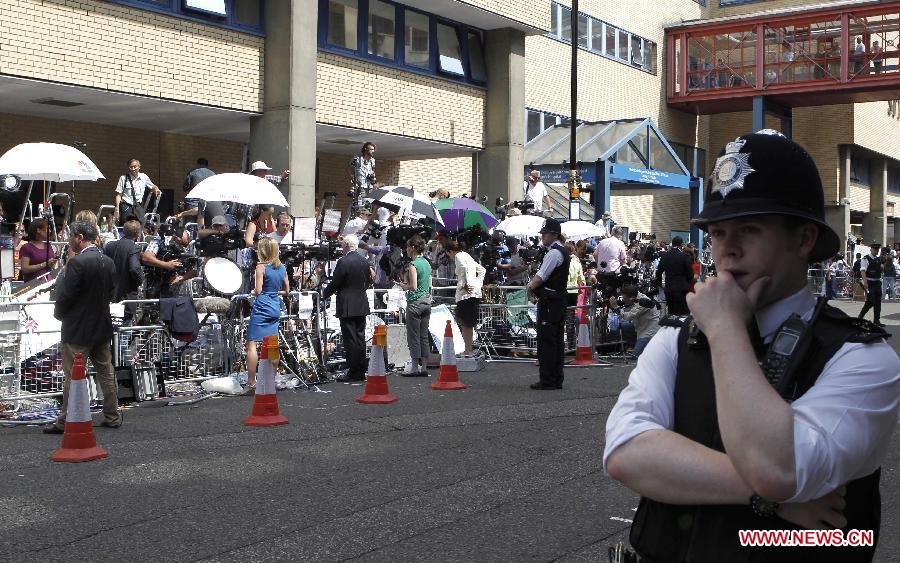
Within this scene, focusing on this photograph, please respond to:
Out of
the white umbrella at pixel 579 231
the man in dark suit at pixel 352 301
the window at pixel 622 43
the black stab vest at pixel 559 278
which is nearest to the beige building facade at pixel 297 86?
the window at pixel 622 43

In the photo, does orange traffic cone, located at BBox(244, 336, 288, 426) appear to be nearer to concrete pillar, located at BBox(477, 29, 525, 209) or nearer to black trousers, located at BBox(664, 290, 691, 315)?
black trousers, located at BBox(664, 290, 691, 315)

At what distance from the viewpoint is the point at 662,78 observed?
41.4 m

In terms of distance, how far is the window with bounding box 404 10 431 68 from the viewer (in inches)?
995

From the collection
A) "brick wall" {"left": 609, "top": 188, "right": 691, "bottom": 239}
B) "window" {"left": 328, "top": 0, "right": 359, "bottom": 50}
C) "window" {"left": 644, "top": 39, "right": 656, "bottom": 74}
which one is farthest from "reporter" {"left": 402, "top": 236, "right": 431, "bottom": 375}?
"window" {"left": 644, "top": 39, "right": 656, "bottom": 74}

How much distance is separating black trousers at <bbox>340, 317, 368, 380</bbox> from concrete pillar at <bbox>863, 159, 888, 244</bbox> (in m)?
45.7

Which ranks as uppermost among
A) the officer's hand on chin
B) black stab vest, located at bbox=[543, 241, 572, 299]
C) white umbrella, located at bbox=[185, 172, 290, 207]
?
white umbrella, located at bbox=[185, 172, 290, 207]

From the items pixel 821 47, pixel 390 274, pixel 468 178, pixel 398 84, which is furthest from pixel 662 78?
pixel 390 274

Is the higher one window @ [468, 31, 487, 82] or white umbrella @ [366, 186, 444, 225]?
window @ [468, 31, 487, 82]

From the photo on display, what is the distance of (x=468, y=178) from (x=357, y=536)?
25.9m

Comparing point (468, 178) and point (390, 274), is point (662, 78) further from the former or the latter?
point (390, 274)

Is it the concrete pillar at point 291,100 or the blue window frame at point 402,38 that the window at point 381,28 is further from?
the concrete pillar at point 291,100

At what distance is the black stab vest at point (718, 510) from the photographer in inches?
77.9

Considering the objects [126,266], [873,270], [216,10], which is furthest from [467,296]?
[873,270]

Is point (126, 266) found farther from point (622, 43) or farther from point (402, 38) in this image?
point (622, 43)
